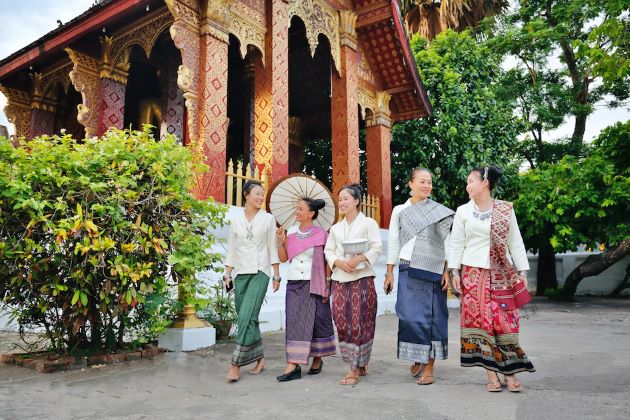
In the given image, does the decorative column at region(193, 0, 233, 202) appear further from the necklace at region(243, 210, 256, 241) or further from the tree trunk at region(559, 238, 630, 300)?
the tree trunk at region(559, 238, 630, 300)

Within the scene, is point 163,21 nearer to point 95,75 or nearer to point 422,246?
point 95,75

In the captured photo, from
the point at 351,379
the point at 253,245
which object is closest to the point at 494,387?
the point at 351,379

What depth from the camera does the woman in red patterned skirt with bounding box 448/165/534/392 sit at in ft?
10.7

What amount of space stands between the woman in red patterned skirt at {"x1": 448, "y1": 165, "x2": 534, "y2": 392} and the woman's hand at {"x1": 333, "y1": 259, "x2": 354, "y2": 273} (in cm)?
74

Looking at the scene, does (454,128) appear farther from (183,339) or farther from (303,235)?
(183,339)

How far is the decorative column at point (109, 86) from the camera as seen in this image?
741cm

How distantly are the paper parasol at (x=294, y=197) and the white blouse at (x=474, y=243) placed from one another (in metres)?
1.12

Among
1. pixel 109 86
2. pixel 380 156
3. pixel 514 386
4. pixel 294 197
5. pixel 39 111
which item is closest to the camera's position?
pixel 514 386

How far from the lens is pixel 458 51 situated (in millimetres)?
12273

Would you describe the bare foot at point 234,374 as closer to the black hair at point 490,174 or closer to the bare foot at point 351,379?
the bare foot at point 351,379

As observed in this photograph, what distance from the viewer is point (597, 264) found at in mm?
11625

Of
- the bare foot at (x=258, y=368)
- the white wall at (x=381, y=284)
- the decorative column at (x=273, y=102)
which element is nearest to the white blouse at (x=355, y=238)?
the bare foot at (x=258, y=368)

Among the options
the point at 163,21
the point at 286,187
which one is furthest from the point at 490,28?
the point at 286,187

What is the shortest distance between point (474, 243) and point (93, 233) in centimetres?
283
